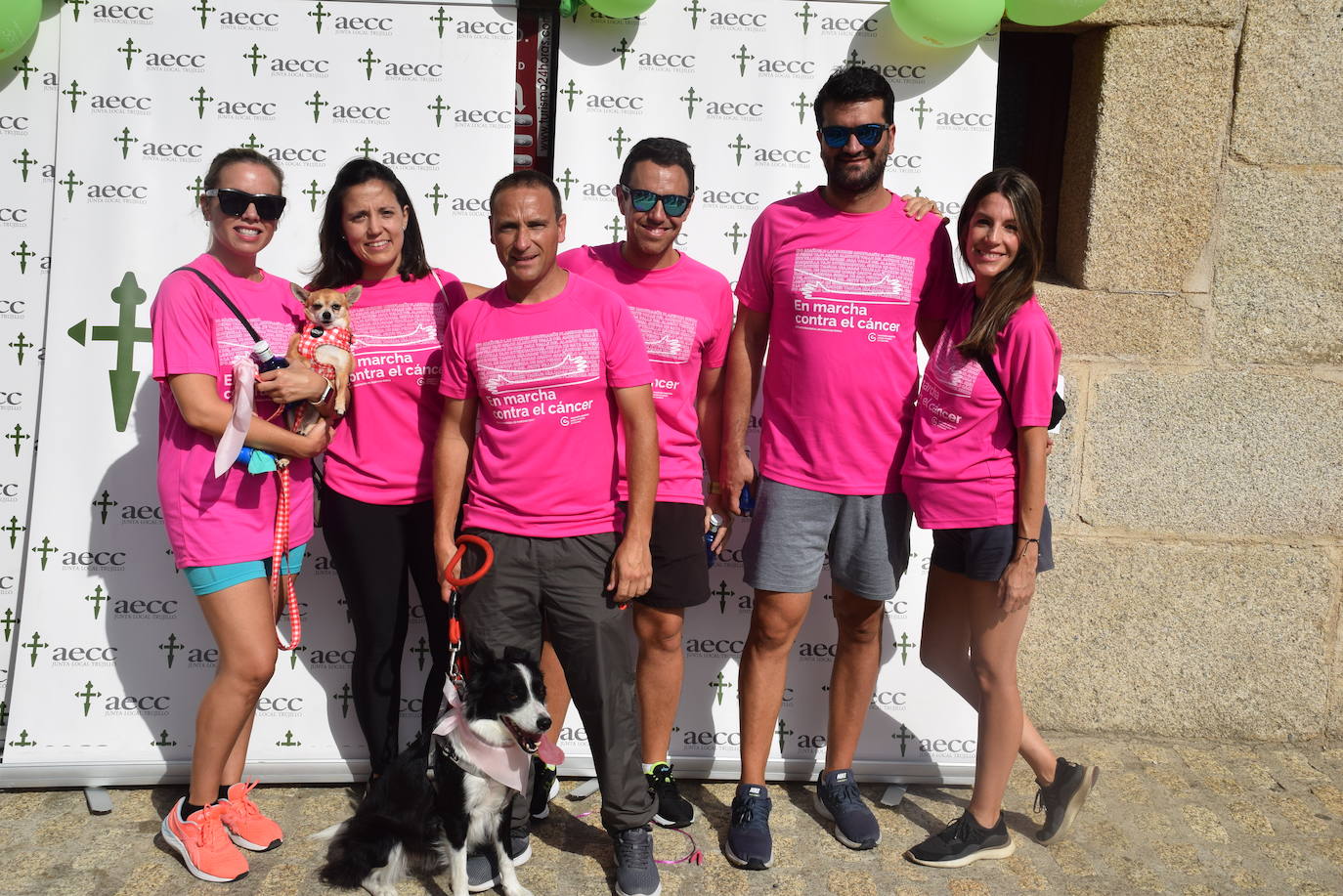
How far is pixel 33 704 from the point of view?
3760 mm

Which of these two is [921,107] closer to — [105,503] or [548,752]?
[548,752]

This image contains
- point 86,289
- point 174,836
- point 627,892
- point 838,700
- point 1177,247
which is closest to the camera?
point 627,892

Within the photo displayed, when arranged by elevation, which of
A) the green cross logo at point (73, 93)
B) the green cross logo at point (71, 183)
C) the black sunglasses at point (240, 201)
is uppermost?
the green cross logo at point (73, 93)

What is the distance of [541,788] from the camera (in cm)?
347

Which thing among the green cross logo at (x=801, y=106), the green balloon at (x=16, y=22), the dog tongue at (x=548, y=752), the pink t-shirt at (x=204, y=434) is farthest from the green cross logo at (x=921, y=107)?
the green balloon at (x=16, y=22)

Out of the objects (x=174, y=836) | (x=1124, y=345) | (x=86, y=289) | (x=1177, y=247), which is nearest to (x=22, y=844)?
(x=174, y=836)

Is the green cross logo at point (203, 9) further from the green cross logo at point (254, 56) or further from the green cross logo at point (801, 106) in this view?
the green cross logo at point (801, 106)

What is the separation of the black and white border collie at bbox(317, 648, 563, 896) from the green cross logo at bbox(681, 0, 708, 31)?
2.38 metres

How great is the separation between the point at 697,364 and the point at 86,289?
226 centimetres

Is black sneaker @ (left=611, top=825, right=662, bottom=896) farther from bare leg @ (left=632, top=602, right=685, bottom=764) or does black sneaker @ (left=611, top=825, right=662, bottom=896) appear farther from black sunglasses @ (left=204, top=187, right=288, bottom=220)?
black sunglasses @ (left=204, top=187, right=288, bottom=220)

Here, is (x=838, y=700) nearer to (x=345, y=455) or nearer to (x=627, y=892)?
(x=627, y=892)

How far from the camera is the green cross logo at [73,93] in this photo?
372 centimetres

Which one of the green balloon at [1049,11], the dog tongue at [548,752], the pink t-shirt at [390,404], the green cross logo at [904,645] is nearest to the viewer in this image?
the dog tongue at [548,752]

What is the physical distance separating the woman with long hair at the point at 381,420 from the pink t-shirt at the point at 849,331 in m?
1.10
